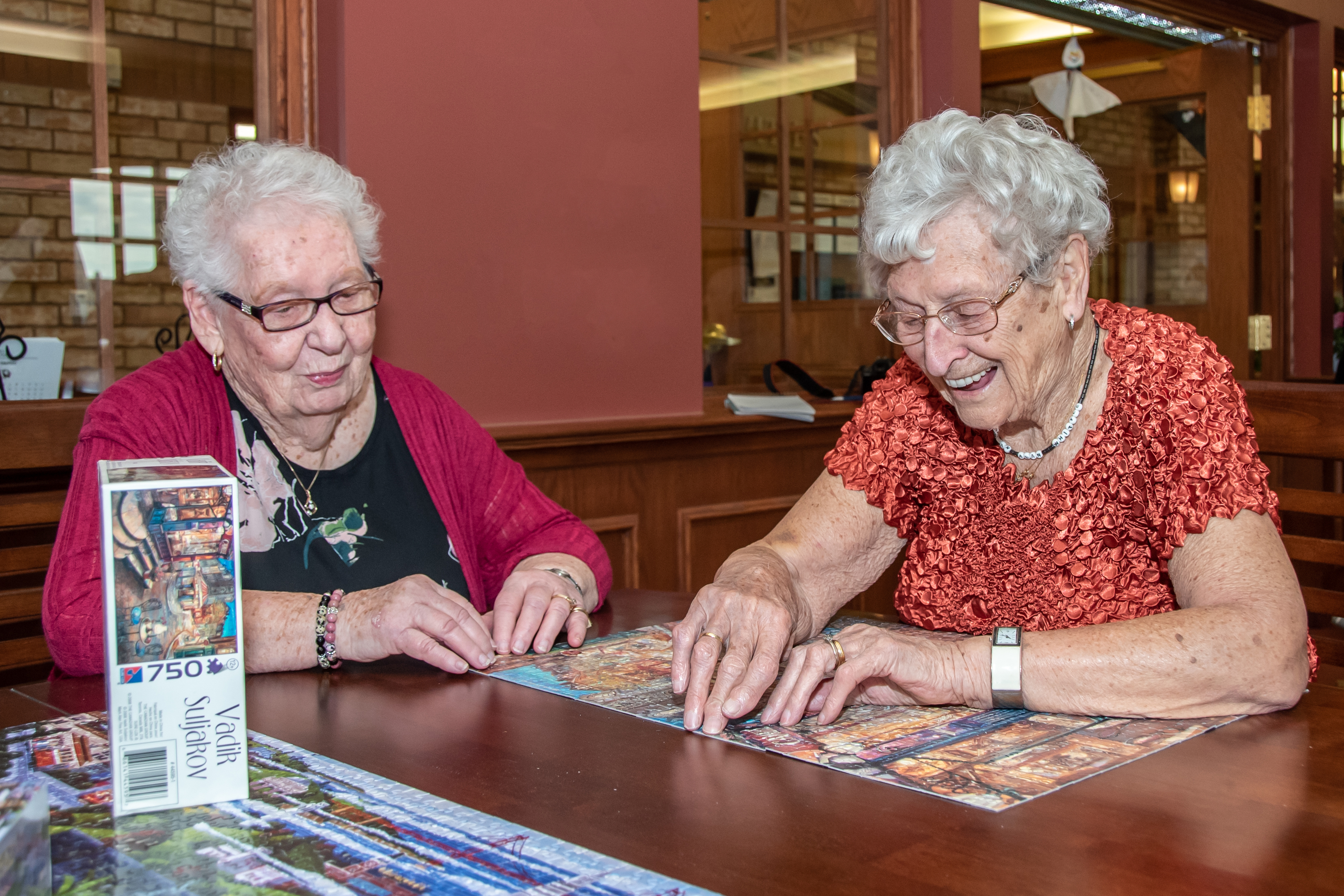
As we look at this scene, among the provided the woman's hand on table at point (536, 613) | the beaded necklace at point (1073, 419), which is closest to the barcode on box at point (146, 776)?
the woman's hand on table at point (536, 613)

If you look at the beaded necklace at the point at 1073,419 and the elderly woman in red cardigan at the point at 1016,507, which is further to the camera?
the beaded necklace at the point at 1073,419

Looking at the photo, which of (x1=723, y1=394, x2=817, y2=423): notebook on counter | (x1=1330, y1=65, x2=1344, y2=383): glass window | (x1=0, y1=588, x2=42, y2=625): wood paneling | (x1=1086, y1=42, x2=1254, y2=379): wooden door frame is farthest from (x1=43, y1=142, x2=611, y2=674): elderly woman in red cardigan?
(x1=1330, y1=65, x2=1344, y2=383): glass window

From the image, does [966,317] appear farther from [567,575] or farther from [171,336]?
[171,336]

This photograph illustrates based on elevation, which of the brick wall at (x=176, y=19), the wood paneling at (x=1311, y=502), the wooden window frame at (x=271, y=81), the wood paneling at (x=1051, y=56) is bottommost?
the wood paneling at (x=1311, y=502)

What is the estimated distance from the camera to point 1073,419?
1543 millimetres

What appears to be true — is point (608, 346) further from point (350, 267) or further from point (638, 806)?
point (638, 806)

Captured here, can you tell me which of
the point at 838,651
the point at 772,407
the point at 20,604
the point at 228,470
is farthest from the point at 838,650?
the point at 772,407

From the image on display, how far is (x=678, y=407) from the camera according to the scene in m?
3.12

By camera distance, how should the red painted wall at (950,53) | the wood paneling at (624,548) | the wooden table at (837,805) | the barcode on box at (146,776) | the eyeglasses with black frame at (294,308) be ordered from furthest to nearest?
the red painted wall at (950,53), the wood paneling at (624,548), the eyeglasses with black frame at (294,308), the barcode on box at (146,776), the wooden table at (837,805)

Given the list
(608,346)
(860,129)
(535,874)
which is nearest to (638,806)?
(535,874)

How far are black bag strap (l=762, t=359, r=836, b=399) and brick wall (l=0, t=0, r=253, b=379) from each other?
1.76 meters

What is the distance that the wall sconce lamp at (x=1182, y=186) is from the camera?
5547 mm

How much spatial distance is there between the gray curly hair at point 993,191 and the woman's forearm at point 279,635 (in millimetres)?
861

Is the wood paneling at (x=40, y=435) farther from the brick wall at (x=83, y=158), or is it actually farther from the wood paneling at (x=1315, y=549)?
the wood paneling at (x=1315, y=549)
